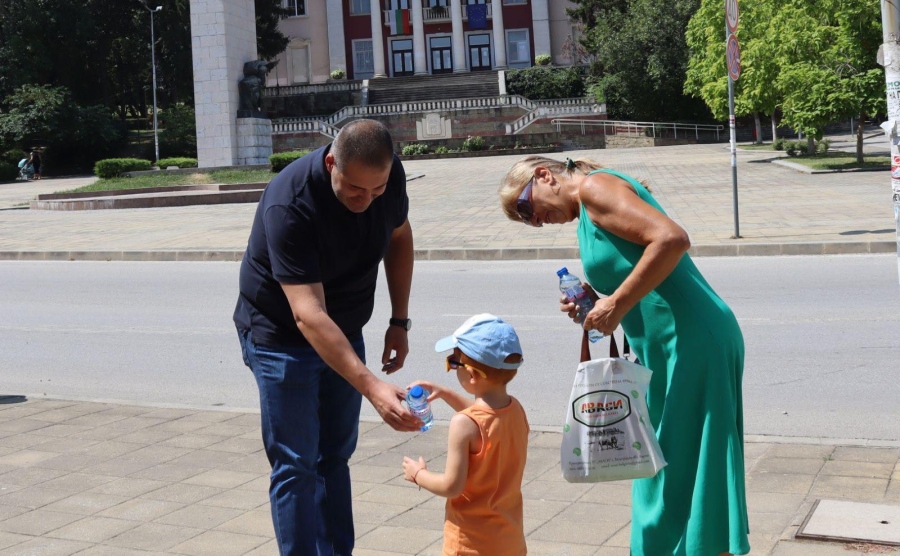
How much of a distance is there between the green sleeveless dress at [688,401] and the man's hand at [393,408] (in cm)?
78

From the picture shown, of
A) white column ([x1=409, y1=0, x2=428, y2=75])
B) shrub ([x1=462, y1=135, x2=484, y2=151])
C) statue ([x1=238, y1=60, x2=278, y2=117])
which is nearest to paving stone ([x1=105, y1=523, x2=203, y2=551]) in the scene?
statue ([x1=238, y1=60, x2=278, y2=117])

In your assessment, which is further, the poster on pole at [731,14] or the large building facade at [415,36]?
the large building facade at [415,36]

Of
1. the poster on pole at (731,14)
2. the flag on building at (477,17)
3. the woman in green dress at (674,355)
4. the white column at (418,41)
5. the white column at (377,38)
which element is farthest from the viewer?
Result: the flag on building at (477,17)

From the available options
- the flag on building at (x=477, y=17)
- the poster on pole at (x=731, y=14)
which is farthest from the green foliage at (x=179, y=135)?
the poster on pole at (x=731, y=14)

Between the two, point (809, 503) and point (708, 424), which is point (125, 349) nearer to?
point (809, 503)

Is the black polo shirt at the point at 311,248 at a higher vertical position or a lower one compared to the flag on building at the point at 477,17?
lower

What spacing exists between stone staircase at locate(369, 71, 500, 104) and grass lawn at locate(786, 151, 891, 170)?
1335 inches

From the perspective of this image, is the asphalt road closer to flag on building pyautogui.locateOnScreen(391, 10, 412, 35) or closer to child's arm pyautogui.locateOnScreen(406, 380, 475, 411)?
child's arm pyautogui.locateOnScreen(406, 380, 475, 411)

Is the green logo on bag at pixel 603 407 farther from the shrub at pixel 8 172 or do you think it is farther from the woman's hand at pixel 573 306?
the shrub at pixel 8 172

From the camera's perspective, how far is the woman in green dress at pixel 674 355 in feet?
11.1

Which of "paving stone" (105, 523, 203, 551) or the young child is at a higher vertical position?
the young child

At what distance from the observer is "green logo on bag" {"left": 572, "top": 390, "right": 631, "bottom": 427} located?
3.35 meters

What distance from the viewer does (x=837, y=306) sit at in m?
10.5

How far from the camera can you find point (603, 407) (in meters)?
3.36
